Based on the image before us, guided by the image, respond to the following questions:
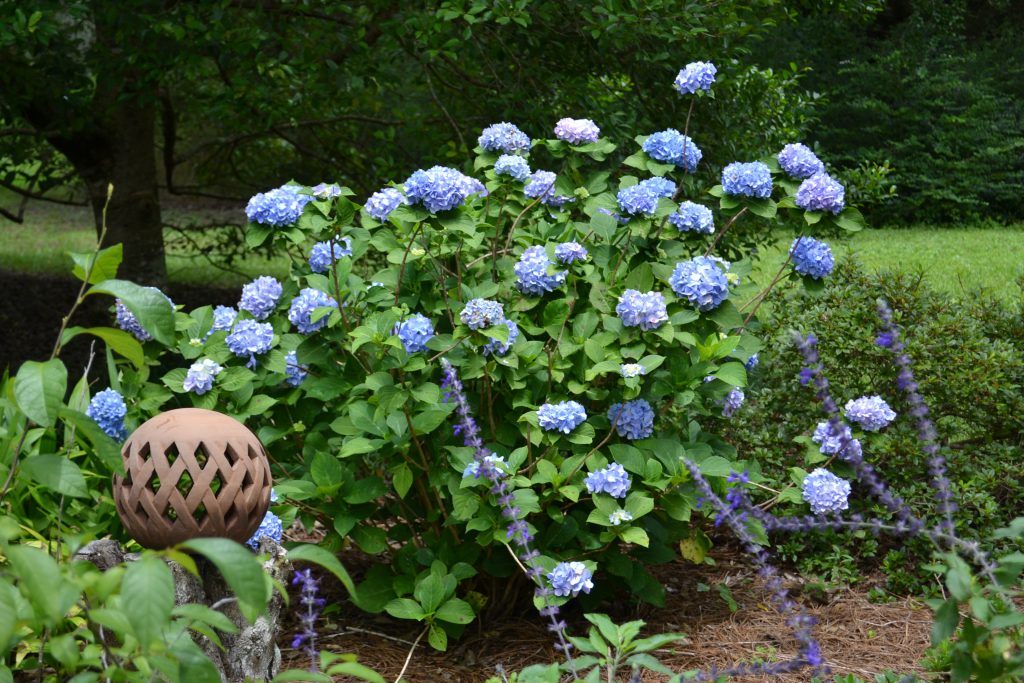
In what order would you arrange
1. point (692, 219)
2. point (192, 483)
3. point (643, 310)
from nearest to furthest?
1. point (192, 483)
2. point (643, 310)
3. point (692, 219)

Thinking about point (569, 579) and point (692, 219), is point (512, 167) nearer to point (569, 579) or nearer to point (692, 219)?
point (692, 219)

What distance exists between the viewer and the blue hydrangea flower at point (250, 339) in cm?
306

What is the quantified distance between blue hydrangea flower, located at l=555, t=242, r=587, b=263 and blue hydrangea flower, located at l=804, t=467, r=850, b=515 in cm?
95

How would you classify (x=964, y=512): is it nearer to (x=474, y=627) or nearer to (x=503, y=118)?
(x=474, y=627)

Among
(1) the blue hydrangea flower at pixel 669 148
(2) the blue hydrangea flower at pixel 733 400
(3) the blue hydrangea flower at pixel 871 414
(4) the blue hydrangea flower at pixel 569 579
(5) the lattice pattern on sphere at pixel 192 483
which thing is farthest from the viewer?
(2) the blue hydrangea flower at pixel 733 400

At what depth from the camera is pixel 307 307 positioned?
9.61 ft

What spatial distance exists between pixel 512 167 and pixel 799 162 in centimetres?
82

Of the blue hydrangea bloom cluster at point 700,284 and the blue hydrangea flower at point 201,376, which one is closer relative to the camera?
the blue hydrangea bloom cluster at point 700,284

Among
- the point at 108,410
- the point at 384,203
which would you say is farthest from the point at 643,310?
the point at 108,410

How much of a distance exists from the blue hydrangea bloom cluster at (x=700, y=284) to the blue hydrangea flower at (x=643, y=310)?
91 mm

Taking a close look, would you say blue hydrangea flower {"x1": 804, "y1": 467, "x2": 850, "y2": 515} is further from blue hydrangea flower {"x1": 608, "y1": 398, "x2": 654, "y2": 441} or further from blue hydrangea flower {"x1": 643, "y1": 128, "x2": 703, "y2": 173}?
blue hydrangea flower {"x1": 643, "y1": 128, "x2": 703, "y2": 173}

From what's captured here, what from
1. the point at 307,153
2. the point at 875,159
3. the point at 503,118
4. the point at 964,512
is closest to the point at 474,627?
the point at 964,512

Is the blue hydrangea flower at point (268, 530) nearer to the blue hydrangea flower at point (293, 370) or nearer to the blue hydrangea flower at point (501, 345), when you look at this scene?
the blue hydrangea flower at point (293, 370)

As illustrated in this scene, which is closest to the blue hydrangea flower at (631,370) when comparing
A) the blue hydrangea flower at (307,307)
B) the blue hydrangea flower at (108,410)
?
the blue hydrangea flower at (307,307)
